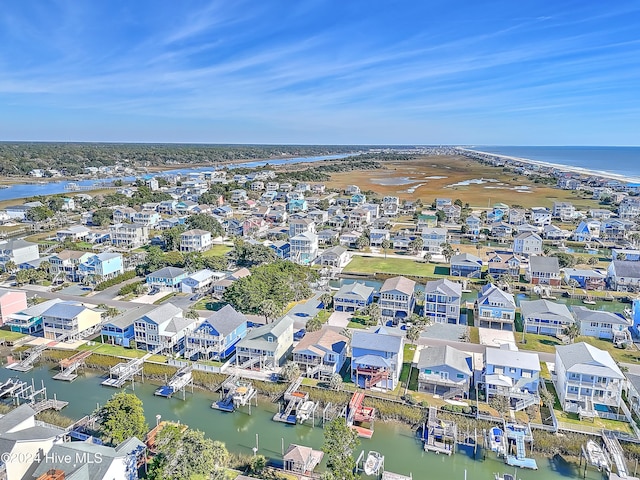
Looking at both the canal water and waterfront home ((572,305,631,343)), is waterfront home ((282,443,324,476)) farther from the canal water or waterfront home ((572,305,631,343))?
waterfront home ((572,305,631,343))

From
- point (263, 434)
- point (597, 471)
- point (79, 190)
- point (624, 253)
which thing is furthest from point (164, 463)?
point (79, 190)

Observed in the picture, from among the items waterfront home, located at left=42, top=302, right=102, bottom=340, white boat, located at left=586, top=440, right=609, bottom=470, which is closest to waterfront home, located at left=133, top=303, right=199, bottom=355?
waterfront home, located at left=42, top=302, right=102, bottom=340

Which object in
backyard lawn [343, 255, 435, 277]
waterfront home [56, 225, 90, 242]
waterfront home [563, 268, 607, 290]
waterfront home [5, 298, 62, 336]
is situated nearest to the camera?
waterfront home [5, 298, 62, 336]

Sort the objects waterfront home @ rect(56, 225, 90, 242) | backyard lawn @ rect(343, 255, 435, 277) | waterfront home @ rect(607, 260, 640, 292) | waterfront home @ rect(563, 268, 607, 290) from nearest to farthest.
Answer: waterfront home @ rect(607, 260, 640, 292), waterfront home @ rect(563, 268, 607, 290), backyard lawn @ rect(343, 255, 435, 277), waterfront home @ rect(56, 225, 90, 242)

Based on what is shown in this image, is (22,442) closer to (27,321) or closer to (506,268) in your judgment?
(27,321)

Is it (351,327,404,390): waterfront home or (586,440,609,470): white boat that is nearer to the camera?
(586,440,609,470): white boat

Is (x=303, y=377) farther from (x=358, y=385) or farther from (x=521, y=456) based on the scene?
(x=521, y=456)

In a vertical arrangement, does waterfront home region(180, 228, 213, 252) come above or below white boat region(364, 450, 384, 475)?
above
